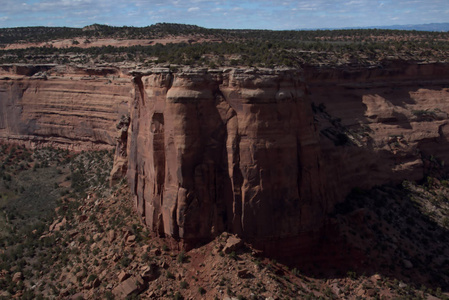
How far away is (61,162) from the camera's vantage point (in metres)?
52.0

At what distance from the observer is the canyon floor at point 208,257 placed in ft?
88.4

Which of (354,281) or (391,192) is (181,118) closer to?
(354,281)

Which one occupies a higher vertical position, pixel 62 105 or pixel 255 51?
pixel 255 51

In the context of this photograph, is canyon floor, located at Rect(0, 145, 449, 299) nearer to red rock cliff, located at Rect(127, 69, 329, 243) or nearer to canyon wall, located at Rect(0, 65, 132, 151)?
red rock cliff, located at Rect(127, 69, 329, 243)

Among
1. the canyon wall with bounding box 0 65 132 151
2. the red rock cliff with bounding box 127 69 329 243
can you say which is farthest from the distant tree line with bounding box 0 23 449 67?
the canyon wall with bounding box 0 65 132 151

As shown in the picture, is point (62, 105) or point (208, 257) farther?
point (62, 105)

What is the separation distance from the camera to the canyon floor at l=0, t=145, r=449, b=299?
26938 millimetres

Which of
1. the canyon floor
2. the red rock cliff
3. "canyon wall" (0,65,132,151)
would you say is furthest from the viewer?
"canyon wall" (0,65,132,151)

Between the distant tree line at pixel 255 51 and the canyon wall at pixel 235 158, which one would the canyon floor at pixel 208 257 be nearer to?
the canyon wall at pixel 235 158

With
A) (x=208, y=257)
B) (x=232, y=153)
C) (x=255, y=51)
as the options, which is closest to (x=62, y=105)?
(x=255, y=51)

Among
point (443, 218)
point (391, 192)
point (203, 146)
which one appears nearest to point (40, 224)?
point (203, 146)

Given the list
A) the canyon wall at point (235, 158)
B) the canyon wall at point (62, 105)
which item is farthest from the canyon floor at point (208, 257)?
the canyon wall at point (62, 105)

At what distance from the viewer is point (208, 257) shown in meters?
27.8

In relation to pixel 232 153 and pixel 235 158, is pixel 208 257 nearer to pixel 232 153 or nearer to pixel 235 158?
pixel 235 158
